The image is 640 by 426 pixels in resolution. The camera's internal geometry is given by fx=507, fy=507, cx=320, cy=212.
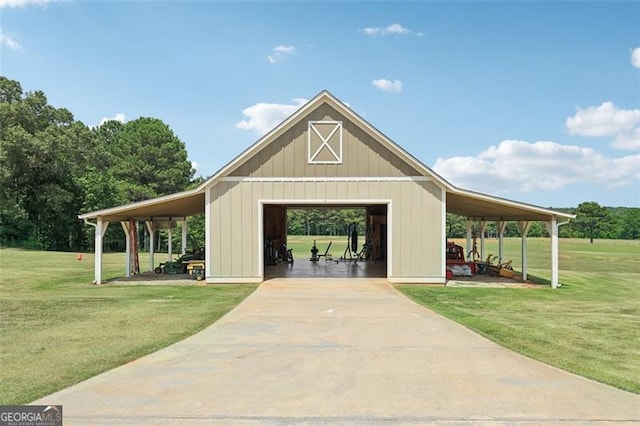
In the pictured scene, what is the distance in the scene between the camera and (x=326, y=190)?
14.9m

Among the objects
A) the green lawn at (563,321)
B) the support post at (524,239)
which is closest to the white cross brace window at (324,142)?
the green lawn at (563,321)

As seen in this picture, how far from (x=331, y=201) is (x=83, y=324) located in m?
8.11

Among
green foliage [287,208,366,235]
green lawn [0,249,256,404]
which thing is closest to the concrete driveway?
green lawn [0,249,256,404]

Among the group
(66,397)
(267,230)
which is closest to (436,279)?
(267,230)

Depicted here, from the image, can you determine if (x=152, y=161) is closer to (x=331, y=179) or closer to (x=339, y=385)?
(x=331, y=179)

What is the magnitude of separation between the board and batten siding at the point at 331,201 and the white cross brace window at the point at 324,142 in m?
0.69

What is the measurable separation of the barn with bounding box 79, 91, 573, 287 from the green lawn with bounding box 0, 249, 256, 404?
156cm

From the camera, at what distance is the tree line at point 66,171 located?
34688 millimetres

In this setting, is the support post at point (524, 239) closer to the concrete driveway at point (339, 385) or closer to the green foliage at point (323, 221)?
the concrete driveway at point (339, 385)

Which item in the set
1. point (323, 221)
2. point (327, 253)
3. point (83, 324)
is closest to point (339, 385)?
point (83, 324)

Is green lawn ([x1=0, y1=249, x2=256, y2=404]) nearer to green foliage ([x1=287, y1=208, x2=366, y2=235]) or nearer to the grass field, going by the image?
the grass field

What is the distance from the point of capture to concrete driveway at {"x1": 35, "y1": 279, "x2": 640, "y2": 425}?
4.25 meters

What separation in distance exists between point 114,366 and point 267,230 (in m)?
16.5

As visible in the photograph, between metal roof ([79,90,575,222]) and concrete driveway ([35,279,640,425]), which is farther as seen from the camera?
metal roof ([79,90,575,222])
